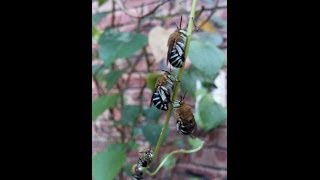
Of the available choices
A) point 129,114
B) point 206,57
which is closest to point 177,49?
point 206,57

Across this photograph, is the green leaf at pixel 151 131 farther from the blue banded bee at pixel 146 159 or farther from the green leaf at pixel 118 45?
the blue banded bee at pixel 146 159

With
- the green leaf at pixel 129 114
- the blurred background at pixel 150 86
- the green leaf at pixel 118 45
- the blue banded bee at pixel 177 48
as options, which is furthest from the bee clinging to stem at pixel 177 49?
the green leaf at pixel 129 114
